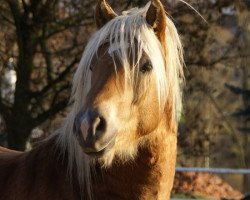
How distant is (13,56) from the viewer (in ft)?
36.5

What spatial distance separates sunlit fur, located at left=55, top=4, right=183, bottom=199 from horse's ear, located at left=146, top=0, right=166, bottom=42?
0.04 meters

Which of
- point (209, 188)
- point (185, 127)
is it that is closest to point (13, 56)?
point (185, 127)

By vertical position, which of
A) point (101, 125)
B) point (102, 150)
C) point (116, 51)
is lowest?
point (102, 150)

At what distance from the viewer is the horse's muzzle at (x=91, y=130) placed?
10.8 feet

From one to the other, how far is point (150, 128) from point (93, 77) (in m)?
0.46

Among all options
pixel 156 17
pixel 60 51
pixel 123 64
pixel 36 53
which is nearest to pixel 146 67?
pixel 123 64

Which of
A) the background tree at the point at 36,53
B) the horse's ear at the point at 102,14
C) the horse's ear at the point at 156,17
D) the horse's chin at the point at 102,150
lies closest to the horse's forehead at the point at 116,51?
the horse's ear at the point at 156,17

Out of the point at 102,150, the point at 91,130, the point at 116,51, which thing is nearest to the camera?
the point at 91,130

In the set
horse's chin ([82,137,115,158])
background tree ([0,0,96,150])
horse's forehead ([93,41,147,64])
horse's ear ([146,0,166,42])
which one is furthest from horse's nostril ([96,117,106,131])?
background tree ([0,0,96,150])

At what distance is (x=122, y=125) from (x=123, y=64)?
35cm

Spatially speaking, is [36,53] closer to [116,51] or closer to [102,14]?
[102,14]

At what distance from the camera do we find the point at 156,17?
3.94 m

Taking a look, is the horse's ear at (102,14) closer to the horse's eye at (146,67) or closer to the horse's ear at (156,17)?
the horse's ear at (156,17)

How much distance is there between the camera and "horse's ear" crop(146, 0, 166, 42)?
3.93 meters
